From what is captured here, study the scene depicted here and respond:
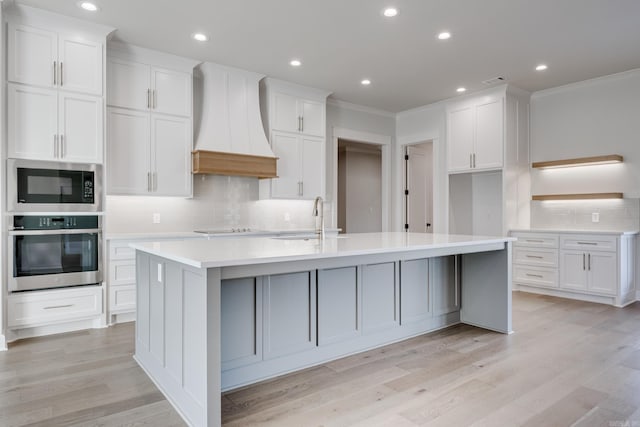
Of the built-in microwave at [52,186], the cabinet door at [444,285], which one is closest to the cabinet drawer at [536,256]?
the cabinet door at [444,285]

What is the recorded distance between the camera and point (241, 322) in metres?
2.40

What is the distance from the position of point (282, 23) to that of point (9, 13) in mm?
2277

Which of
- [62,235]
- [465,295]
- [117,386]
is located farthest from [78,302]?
[465,295]

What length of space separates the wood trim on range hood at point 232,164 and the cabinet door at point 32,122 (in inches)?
54.1

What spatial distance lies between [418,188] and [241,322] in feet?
17.5

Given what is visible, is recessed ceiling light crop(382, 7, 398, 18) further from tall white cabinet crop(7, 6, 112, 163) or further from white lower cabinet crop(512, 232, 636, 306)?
white lower cabinet crop(512, 232, 636, 306)

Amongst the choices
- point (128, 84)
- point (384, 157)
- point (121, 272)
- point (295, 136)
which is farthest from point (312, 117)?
point (121, 272)

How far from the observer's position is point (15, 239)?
130 inches

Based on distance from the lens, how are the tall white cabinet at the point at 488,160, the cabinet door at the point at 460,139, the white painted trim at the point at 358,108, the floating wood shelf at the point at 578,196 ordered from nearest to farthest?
the floating wood shelf at the point at 578,196 < the tall white cabinet at the point at 488,160 < the cabinet door at the point at 460,139 < the white painted trim at the point at 358,108

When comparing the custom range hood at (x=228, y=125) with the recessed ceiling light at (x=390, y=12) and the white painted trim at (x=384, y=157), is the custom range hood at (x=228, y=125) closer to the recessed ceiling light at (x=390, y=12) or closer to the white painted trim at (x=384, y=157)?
the white painted trim at (x=384, y=157)

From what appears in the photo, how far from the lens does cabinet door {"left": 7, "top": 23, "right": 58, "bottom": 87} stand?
10.9 feet

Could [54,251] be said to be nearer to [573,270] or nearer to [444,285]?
[444,285]

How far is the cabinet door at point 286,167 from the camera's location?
17.1 ft

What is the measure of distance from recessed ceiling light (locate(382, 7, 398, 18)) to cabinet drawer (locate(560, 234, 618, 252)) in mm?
3419
